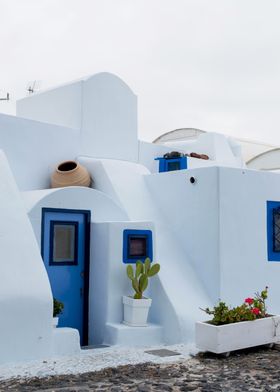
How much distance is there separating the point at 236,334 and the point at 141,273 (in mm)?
1820

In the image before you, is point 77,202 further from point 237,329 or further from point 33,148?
point 237,329

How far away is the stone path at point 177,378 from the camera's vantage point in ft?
19.4

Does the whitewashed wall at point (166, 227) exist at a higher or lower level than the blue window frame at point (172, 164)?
lower

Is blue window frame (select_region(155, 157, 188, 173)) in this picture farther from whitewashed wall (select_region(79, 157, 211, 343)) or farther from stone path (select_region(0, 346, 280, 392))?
stone path (select_region(0, 346, 280, 392))

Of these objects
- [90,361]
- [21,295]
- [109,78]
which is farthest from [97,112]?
[90,361]

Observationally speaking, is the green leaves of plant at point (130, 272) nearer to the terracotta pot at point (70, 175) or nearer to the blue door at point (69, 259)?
the blue door at point (69, 259)

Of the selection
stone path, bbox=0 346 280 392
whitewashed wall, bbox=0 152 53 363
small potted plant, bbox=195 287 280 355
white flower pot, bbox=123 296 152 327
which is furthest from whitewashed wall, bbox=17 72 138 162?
stone path, bbox=0 346 280 392

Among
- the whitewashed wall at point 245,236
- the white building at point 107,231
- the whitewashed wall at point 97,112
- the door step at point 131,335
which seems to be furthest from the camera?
the whitewashed wall at point 97,112

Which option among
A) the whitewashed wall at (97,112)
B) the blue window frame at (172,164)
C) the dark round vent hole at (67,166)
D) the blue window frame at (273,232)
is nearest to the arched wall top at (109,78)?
the whitewashed wall at (97,112)

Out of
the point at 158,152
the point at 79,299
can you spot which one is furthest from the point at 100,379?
the point at 158,152

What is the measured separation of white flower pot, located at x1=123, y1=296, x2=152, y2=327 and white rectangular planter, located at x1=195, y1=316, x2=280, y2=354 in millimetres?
1073

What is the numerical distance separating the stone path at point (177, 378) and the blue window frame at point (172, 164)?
20.0ft

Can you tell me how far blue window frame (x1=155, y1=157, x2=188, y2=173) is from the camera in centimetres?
1277

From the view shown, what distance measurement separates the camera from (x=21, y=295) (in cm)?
685
